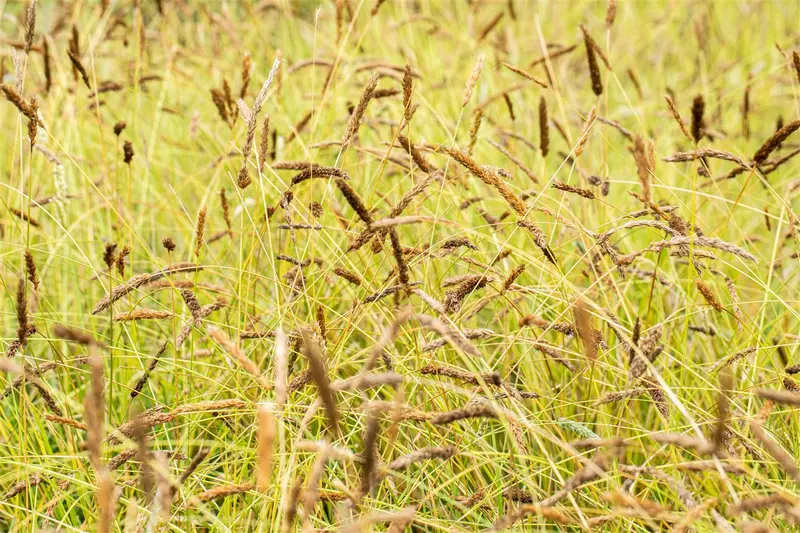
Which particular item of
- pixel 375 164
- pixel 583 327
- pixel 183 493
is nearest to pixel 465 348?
pixel 583 327

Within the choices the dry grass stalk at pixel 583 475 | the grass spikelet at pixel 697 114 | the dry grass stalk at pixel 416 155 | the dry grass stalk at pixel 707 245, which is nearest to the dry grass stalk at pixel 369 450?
the dry grass stalk at pixel 583 475

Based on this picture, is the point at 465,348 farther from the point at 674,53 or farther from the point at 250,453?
the point at 674,53

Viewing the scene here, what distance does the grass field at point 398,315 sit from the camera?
3.85 feet

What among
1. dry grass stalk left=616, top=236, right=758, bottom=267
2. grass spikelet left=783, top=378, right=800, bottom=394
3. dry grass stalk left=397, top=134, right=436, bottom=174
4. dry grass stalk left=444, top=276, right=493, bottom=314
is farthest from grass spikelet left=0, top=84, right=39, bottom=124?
grass spikelet left=783, top=378, right=800, bottom=394

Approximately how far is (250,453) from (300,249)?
2.50ft

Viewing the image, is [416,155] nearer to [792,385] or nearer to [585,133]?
[585,133]

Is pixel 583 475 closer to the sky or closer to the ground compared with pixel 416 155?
closer to the ground

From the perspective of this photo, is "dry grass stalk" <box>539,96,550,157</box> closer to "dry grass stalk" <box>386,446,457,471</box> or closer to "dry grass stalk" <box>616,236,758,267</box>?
"dry grass stalk" <box>616,236,758,267</box>

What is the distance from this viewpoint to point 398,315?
1047mm

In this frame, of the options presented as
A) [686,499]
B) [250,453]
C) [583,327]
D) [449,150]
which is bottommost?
[250,453]

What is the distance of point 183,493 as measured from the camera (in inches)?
56.4

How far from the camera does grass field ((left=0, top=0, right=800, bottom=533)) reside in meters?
1.17

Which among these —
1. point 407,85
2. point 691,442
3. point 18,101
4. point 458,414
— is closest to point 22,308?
point 18,101

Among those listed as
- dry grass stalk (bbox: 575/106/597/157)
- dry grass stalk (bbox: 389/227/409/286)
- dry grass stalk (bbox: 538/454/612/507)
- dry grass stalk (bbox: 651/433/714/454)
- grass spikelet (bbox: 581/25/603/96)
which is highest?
grass spikelet (bbox: 581/25/603/96)
